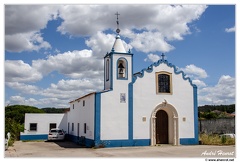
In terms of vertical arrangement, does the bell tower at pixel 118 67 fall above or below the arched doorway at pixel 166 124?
above

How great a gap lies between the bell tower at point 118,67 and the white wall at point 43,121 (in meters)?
12.6

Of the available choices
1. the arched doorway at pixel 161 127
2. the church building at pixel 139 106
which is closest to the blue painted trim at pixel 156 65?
the church building at pixel 139 106

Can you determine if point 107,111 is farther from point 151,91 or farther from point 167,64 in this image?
point 167,64

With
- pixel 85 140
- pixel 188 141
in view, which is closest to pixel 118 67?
pixel 85 140

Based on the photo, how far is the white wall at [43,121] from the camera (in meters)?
29.8

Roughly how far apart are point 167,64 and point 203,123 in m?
9.06

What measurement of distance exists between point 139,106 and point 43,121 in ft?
47.7

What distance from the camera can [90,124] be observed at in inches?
765

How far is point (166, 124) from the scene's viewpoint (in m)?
20.7

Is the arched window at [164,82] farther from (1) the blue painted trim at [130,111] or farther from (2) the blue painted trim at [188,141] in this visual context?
(2) the blue painted trim at [188,141]

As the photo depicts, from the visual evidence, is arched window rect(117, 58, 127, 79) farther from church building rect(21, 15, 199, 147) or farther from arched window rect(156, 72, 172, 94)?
arched window rect(156, 72, 172, 94)

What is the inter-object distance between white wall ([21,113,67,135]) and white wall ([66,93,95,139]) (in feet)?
10.8

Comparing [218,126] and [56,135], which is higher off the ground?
[218,126]

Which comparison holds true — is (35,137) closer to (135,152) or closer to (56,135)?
(56,135)
